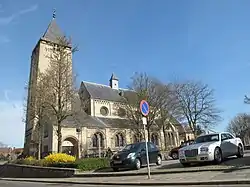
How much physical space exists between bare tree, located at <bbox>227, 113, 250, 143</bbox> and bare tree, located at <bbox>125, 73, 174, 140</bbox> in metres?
43.1

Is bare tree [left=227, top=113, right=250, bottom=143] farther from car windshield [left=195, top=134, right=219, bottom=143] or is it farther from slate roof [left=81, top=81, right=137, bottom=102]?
car windshield [left=195, top=134, right=219, bottom=143]

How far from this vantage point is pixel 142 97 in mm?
37812

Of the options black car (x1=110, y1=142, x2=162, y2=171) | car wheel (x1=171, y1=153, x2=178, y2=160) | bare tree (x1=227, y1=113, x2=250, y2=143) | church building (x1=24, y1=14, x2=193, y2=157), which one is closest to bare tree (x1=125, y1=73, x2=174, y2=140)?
church building (x1=24, y1=14, x2=193, y2=157)

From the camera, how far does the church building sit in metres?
42.7

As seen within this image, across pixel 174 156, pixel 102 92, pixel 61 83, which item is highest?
pixel 102 92

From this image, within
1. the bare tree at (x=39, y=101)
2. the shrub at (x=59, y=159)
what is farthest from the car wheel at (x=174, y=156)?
the bare tree at (x=39, y=101)

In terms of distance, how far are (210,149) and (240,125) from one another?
73.2 meters

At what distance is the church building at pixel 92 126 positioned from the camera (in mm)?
42656

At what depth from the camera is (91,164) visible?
18547 millimetres

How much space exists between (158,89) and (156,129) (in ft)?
26.0

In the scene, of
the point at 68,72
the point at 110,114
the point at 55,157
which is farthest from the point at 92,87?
the point at 55,157

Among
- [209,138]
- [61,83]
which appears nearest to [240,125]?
[61,83]

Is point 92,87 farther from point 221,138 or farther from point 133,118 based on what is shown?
point 221,138

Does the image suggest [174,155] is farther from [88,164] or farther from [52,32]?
[52,32]
